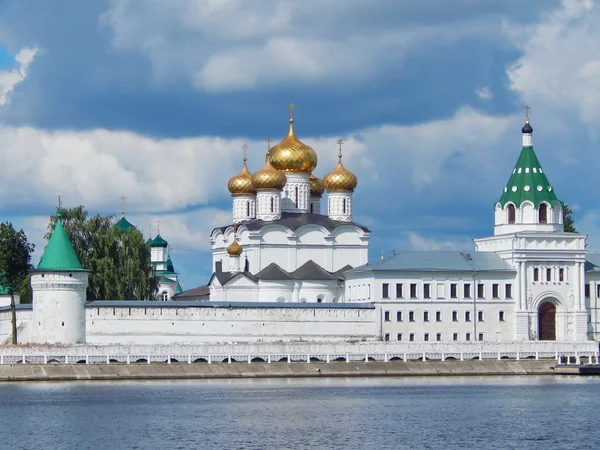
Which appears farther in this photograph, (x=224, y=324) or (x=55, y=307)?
(x=224, y=324)

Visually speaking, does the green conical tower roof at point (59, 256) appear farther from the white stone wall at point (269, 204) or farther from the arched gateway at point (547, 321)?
the arched gateway at point (547, 321)

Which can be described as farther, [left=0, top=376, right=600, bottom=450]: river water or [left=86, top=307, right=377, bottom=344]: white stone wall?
[left=86, top=307, right=377, bottom=344]: white stone wall

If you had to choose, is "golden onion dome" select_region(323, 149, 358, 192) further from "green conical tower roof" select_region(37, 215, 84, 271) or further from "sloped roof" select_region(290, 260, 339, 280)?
"green conical tower roof" select_region(37, 215, 84, 271)

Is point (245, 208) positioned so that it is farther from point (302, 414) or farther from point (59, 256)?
point (302, 414)

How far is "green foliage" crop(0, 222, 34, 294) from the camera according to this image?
6581 centimetres

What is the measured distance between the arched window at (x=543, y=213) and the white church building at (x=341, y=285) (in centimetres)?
7

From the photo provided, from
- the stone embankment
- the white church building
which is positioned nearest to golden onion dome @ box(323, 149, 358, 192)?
the white church building

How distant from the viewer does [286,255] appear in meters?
70.0

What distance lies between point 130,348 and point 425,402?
520 inches

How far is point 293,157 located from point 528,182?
1167 cm

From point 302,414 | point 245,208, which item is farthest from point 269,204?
point 302,414

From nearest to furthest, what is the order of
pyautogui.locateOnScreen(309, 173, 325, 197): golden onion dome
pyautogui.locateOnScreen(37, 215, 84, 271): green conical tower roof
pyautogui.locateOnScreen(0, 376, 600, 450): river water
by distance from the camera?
pyautogui.locateOnScreen(0, 376, 600, 450): river water → pyautogui.locateOnScreen(37, 215, 84, 271): green conical tower roof → pyautogui.locateOnScreen(309, 173, 325, 197): golden onion dome

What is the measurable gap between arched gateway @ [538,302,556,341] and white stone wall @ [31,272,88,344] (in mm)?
20472

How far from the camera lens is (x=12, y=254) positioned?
66.1 m
